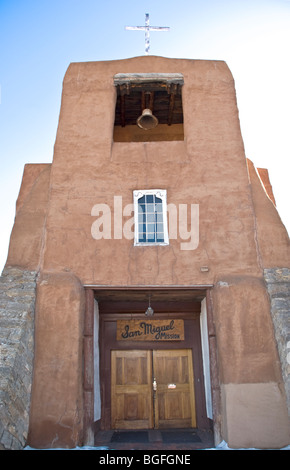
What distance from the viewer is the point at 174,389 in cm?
1118

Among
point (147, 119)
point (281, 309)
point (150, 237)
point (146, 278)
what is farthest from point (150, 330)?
point (147, 119)

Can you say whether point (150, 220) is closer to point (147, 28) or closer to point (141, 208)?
point (141, 208)

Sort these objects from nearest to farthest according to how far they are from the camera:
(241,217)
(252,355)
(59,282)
→ (252,355) → (59,282) → (241,217)

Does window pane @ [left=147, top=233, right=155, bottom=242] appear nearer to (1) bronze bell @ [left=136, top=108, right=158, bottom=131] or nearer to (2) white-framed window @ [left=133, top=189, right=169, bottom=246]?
(2) white-framed window @ [left=133, top=189, right=169, bottom=246]

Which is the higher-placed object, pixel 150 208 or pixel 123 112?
pixel 123 112

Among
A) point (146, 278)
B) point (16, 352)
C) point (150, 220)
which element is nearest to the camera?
point (16, 352)

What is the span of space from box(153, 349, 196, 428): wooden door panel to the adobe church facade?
0.10ft

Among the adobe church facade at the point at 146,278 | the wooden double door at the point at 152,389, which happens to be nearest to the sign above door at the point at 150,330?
the adobe church facade at the point at 146,278

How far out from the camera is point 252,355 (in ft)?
27.1

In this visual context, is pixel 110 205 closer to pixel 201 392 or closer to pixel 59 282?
pixel 59 282

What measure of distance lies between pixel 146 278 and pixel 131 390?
13.4 ft

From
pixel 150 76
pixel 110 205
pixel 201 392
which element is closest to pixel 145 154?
pixel 110 205

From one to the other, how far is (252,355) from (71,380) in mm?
3975

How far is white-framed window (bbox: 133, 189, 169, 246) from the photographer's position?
9.70m
